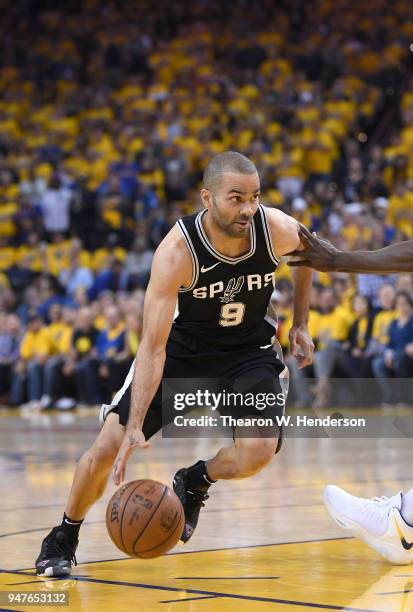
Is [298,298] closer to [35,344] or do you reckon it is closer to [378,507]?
[378,507]

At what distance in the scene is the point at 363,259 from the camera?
6277 millimetres

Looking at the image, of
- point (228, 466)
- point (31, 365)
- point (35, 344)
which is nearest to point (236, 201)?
point (228, 466)

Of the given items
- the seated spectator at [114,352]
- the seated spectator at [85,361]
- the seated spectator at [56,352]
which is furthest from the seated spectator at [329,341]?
the seated spectator at [56,352]

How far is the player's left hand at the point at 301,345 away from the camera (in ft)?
21.6

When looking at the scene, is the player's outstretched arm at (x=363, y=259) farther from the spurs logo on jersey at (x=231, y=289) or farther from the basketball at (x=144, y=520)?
the basketball at (x=144, y=520)

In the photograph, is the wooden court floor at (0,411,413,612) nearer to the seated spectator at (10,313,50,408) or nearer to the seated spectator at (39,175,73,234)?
the seated spectator at (10,313,50,408)

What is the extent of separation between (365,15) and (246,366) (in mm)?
18232

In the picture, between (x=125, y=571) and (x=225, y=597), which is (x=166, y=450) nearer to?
(x=125, y=571)

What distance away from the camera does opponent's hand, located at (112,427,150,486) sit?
217 inches

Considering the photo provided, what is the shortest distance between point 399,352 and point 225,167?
933 cm

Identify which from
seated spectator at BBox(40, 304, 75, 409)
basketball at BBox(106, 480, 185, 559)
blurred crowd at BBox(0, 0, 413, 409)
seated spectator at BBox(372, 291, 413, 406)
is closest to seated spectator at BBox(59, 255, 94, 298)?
blurred crowd at BBox(0, 0, 413, 409)

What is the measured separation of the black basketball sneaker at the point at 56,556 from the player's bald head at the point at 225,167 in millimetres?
1890

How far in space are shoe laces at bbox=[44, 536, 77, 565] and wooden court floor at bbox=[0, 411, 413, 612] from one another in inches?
4.3
